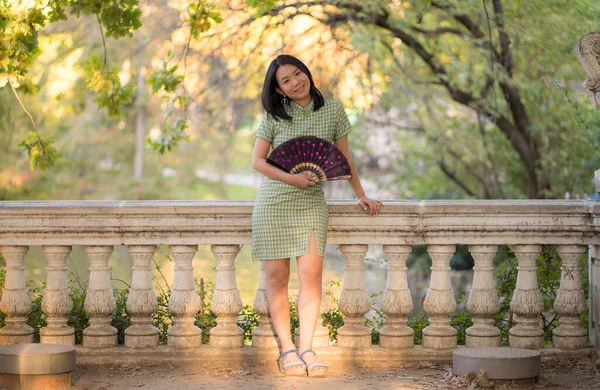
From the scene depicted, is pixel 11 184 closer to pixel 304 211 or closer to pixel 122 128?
pixel 122 128

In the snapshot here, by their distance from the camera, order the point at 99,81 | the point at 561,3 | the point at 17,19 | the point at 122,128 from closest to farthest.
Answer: the point at 17,19, the point at 99,81, the point at 561,3, the point at 122,128

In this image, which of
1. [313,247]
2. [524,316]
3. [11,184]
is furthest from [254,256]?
[11,184]

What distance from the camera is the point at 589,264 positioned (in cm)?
573

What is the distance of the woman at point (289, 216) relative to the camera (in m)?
5.35

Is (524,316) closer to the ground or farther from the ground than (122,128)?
closer to the ground

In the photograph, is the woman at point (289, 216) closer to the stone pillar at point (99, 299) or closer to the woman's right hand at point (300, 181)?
the woman's right hand at point (300, 181)

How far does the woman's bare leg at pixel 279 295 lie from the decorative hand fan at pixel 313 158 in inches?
22.2

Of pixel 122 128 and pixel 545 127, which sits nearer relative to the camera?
pixel 545 127

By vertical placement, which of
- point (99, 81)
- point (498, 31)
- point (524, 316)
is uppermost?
point (498, 31)

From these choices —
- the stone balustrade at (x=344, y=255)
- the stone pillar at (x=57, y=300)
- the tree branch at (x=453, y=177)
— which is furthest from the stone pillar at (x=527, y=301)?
the tree branch at (x=453, y=177)

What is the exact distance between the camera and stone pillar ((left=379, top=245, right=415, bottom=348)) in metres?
5.59

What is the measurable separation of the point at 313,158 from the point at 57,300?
5.90ft

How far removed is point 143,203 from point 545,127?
27.7 ft

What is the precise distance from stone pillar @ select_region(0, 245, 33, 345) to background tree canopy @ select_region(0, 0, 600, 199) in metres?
1.51
